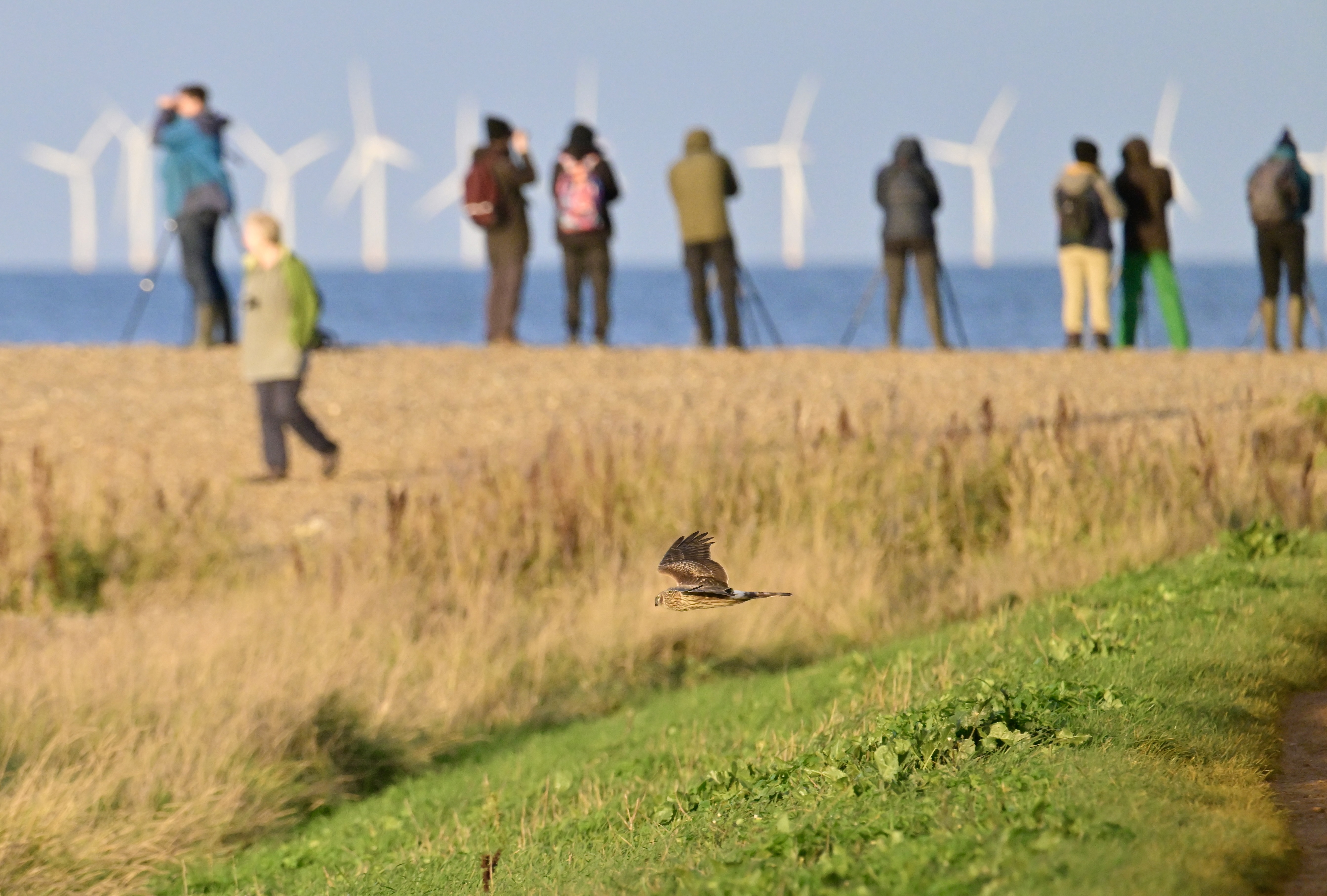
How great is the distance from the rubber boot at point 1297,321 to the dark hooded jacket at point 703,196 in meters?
5.88

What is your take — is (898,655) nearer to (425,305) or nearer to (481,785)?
(481,785)

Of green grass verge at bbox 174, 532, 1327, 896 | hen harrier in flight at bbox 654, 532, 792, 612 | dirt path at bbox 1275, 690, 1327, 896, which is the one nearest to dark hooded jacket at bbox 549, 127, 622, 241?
green grass verge at bbox 174, 532, 1327, 896

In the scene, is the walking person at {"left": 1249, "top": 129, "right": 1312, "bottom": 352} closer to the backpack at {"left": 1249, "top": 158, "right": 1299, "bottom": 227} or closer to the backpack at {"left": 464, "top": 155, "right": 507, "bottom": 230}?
the backpack at {"left": 1249, "top": 158, "right": 1299, "bottom": 227}

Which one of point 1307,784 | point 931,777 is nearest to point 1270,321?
point 1307,784

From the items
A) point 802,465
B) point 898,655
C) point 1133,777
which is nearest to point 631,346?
point 802,465

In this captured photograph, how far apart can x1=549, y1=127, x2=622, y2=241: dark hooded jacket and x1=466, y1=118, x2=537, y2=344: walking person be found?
0.36 meters

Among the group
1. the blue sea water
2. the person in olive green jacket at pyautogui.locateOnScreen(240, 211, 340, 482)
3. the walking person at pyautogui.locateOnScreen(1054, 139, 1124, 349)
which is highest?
the blue sea water

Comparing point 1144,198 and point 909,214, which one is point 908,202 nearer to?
point 909,214

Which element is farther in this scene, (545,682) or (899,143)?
(899,143)

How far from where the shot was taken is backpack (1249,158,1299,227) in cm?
1786

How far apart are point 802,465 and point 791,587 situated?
127cm

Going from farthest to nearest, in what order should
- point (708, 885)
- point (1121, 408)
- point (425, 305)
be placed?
point (425, 305), point (1121, 408), point (708, 885)

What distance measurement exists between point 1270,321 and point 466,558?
36.4ft

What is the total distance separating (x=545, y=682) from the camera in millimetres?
9984
